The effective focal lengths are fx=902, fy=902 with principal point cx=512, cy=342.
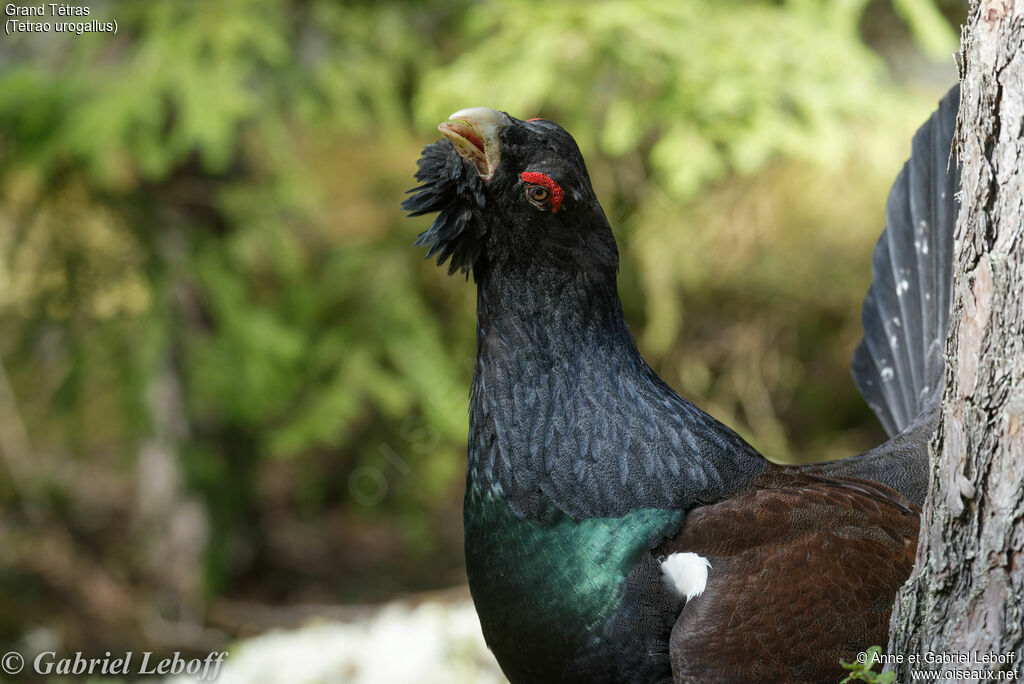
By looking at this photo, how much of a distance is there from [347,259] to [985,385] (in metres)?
4.42

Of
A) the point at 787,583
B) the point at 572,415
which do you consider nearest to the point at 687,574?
the point at 787,583

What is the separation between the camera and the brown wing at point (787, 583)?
1.86 meters

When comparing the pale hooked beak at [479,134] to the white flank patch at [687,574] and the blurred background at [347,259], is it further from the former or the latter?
the blurred background at [347,259]

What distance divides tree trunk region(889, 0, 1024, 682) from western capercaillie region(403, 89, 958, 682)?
371 millimetres

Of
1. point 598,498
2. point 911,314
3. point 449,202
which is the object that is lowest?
point 598,498

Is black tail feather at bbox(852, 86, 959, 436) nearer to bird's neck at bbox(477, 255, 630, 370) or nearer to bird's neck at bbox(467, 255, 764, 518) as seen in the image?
bird's neck at bbox(467, 255, 764, 518)

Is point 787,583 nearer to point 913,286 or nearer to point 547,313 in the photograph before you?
point 547,313

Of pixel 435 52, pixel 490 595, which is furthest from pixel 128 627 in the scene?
pixel 490 595

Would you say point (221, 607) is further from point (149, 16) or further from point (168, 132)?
point (149, 16)

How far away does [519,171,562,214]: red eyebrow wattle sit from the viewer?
203cm

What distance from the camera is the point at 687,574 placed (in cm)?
194

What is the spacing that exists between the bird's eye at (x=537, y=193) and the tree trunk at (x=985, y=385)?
85cm

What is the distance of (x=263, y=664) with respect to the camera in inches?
177
